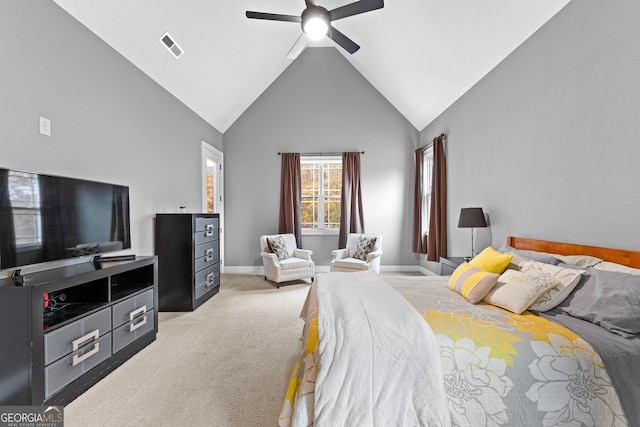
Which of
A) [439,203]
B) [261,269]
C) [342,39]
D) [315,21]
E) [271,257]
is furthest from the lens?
[261,269]

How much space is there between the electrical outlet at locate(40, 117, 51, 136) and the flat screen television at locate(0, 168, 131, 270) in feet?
1.33

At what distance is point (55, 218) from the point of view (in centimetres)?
211

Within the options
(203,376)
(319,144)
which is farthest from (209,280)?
(319,144)

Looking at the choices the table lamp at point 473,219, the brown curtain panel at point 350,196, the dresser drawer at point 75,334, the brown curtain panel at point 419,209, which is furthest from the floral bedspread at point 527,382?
the brown curtain panel at point 350,196

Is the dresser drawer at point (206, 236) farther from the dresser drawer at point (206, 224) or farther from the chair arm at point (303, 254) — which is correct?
the chair arm at point (303, 254)

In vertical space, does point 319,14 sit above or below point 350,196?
above

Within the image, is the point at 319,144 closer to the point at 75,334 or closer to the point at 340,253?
the point at 340,253

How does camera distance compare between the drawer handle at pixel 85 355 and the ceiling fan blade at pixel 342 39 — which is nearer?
the drawer handle at pixel 85 355

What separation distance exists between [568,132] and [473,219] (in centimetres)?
121

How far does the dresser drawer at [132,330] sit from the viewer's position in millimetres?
2297

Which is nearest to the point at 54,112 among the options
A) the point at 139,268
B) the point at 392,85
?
the point at 139,268

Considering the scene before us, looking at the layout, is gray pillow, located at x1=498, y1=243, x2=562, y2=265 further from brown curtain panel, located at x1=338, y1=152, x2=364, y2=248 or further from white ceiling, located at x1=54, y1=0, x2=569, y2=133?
brown curtain panel, located at x1=338, y1=152, x2=364, y2=248

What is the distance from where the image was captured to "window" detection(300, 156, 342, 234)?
5.86m

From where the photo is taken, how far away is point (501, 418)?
4.20 feet
